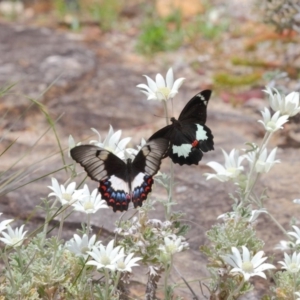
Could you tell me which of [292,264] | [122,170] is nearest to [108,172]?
[122,170]

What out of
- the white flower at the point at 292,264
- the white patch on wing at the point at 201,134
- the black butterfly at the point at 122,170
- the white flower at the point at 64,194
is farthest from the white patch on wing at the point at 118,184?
the white flower at the point at 292,264

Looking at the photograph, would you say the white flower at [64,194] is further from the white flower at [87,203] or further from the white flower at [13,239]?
the white flower at [13,239]

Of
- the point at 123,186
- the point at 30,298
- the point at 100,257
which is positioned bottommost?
the point at 30,298

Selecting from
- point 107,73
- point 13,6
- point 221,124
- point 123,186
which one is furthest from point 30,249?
point 13,6

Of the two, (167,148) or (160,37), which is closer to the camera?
(167,148)

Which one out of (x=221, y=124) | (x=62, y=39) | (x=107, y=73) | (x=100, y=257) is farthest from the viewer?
(x=62, y=39)

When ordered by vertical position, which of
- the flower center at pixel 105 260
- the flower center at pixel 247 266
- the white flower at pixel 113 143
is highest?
the white flower at pixel 113 143

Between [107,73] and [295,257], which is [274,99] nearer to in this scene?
[295,257]

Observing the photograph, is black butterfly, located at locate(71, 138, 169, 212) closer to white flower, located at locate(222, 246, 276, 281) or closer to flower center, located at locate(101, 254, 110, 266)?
flower center, located at locate(101, 254, 110, 266)

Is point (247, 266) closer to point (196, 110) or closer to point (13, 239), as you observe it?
point (196, 110)
